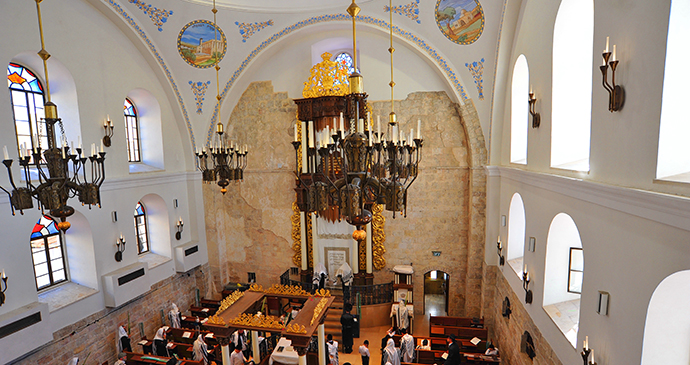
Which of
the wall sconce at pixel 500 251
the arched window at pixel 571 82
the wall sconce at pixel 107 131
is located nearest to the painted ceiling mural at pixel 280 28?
the wall sconce at pixel 107 131

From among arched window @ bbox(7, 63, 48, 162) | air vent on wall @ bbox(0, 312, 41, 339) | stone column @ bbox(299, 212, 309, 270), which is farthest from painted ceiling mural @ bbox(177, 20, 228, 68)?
air vent on wall @ bbox(0, 312, 41, 339)

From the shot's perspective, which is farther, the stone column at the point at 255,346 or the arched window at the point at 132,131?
the arched window at the point at 132,131

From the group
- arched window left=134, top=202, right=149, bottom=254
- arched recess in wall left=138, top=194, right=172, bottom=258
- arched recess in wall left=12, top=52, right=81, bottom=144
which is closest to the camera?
arched recess in wall left=12, top=52, right=81, bottom=144

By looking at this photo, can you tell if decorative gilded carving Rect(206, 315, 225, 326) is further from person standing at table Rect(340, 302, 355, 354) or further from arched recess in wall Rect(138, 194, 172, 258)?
arched recess in wall Rect(138, 194, 172, 258)

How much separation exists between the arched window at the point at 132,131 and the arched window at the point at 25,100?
265 centimetres

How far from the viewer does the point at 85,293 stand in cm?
945

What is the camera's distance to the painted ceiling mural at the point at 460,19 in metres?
9.82

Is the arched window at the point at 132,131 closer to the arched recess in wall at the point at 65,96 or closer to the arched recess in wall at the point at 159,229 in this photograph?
the arched recess in wall at the point at 159,229

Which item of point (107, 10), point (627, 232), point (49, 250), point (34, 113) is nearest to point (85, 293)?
point (49, 250)

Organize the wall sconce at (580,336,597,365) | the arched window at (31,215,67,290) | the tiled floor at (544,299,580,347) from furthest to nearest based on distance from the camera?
the arched window at (31,215,67,290), the tiled floor at (544,299,580,347), the wall sconce at (580,336,597,365)

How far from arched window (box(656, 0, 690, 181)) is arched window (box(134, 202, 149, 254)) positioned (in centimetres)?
1334

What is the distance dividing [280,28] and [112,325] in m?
10.7

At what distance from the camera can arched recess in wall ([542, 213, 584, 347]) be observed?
6719 millimetres

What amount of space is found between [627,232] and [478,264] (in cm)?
807
